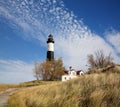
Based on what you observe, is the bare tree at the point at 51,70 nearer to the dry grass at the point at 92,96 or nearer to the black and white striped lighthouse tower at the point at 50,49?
the black and white striped lighthouse tower at the point at 50,49

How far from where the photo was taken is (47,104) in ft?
42.5

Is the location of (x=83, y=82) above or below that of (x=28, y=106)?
above

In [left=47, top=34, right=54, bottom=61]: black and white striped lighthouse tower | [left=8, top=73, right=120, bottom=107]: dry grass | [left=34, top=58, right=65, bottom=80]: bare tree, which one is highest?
[left=47, top=34, right=54, bottom=61]: black and white striped lighthouse tower

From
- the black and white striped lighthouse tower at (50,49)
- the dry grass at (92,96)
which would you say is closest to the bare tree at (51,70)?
Answer: the black and white striped lighthouse tower at (50,49)

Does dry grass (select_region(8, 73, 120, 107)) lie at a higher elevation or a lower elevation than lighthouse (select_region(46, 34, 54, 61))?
lower

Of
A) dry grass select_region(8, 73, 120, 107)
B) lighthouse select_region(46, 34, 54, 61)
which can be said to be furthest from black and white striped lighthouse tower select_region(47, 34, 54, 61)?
dry grass select_region(8, 73, 120, 107)

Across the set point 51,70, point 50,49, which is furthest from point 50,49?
point 51,70

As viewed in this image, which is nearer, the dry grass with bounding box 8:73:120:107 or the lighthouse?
the dry grass with bounding box 8:73:120:107

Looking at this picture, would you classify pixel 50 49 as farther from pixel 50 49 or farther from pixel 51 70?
pixel 51 70

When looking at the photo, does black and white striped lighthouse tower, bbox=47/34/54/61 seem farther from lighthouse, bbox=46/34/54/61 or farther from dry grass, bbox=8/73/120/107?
dry grass, bbox=8/73/120/107

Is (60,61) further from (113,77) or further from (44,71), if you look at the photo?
(113,77)

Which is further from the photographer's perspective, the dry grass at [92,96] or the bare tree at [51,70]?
the bare tree at [51,70]

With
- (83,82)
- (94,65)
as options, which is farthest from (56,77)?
(83,82)

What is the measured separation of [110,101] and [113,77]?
145 inches
